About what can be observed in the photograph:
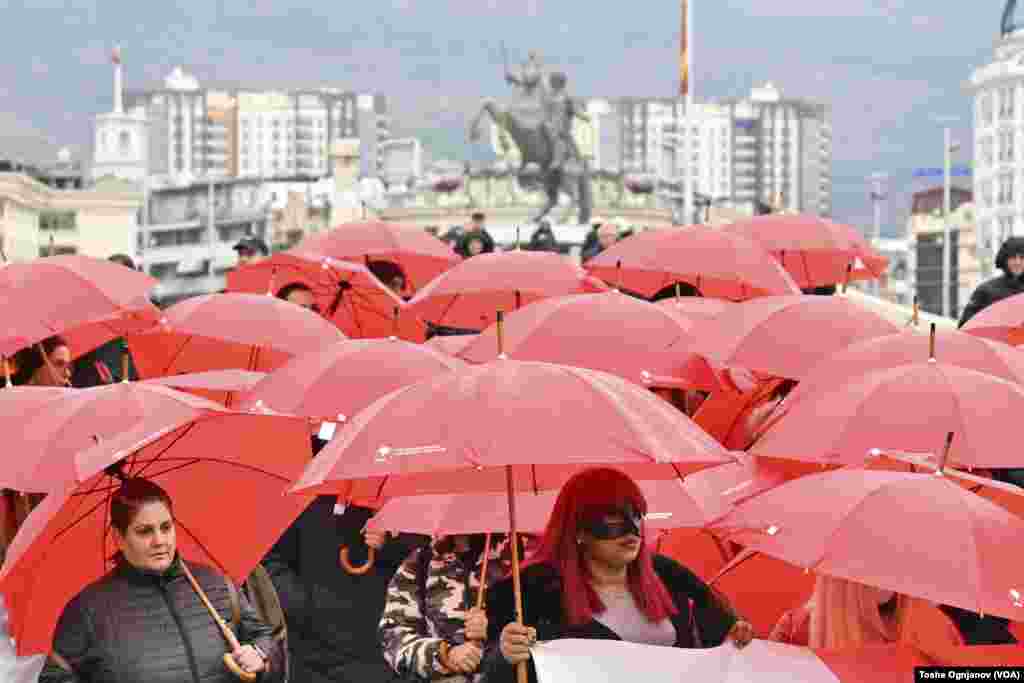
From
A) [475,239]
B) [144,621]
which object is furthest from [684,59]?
[144,621]

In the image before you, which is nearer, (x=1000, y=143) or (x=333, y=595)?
(x=333, y=595)

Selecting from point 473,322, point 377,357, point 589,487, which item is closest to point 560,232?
point 473,322

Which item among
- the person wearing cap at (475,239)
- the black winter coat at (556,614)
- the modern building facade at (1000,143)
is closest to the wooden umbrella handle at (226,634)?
the black winter coat at (556,614)

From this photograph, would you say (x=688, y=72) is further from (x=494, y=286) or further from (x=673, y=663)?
(x=673, y=663)

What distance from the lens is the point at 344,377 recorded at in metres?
9.59

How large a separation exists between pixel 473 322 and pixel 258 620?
7.48 meters

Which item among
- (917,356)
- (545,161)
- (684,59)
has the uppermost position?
(684,59)

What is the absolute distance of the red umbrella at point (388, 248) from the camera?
16250 millimetres

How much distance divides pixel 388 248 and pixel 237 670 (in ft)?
33.1

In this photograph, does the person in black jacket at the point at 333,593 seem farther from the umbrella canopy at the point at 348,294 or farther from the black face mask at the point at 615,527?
the umbrella canopy at the point at 348,294

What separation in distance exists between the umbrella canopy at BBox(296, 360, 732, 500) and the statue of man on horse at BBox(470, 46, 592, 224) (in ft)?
188

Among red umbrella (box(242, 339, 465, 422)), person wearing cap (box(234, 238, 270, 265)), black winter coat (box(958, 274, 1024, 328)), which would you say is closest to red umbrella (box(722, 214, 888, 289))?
black winter coat (box(958, 274, 1024, 328))

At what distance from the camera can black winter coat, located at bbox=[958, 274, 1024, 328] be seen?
13.7 metres

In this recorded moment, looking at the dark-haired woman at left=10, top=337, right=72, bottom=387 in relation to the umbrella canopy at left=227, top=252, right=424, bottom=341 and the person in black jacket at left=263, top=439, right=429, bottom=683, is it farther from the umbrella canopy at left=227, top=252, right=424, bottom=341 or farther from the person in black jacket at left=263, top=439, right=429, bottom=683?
the umbrella canopy at left=227, top=252, right=424, bottom=341
